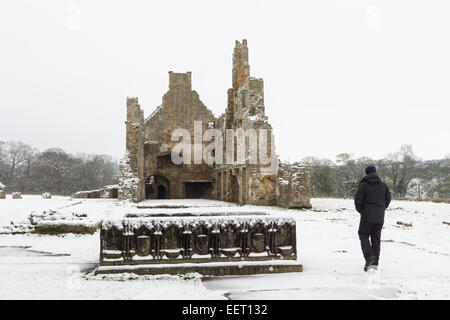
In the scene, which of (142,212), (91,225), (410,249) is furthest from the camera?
(91,225)

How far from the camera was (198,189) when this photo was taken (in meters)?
30.6

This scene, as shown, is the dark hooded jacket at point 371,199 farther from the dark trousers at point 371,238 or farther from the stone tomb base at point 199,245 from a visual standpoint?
the stone tomb base at point 199,245

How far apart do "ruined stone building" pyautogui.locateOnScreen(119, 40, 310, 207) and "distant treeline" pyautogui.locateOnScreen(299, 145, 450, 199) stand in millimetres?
20244

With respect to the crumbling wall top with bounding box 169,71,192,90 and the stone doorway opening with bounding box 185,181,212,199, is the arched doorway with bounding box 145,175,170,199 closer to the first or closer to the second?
the stone doorway opening with bounding box 185,181,212,199

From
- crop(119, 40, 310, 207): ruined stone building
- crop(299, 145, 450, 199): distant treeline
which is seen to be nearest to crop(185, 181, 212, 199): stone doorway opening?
crop(119, 40, 310, 207): ruined stone building

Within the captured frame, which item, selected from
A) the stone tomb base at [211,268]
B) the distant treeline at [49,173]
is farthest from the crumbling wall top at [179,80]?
the distant treeline at [49,173]

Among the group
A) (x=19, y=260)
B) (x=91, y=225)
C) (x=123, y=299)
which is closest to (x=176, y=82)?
(x=91, y=225)

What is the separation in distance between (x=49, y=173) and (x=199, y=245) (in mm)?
53472

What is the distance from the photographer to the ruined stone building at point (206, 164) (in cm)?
1966

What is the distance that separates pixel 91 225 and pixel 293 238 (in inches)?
259

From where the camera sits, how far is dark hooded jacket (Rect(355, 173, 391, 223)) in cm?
534

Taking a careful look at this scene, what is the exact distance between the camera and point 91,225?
32.9 feet

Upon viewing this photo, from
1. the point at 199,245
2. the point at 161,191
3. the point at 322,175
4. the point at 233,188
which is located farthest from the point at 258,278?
the point at 322,175
